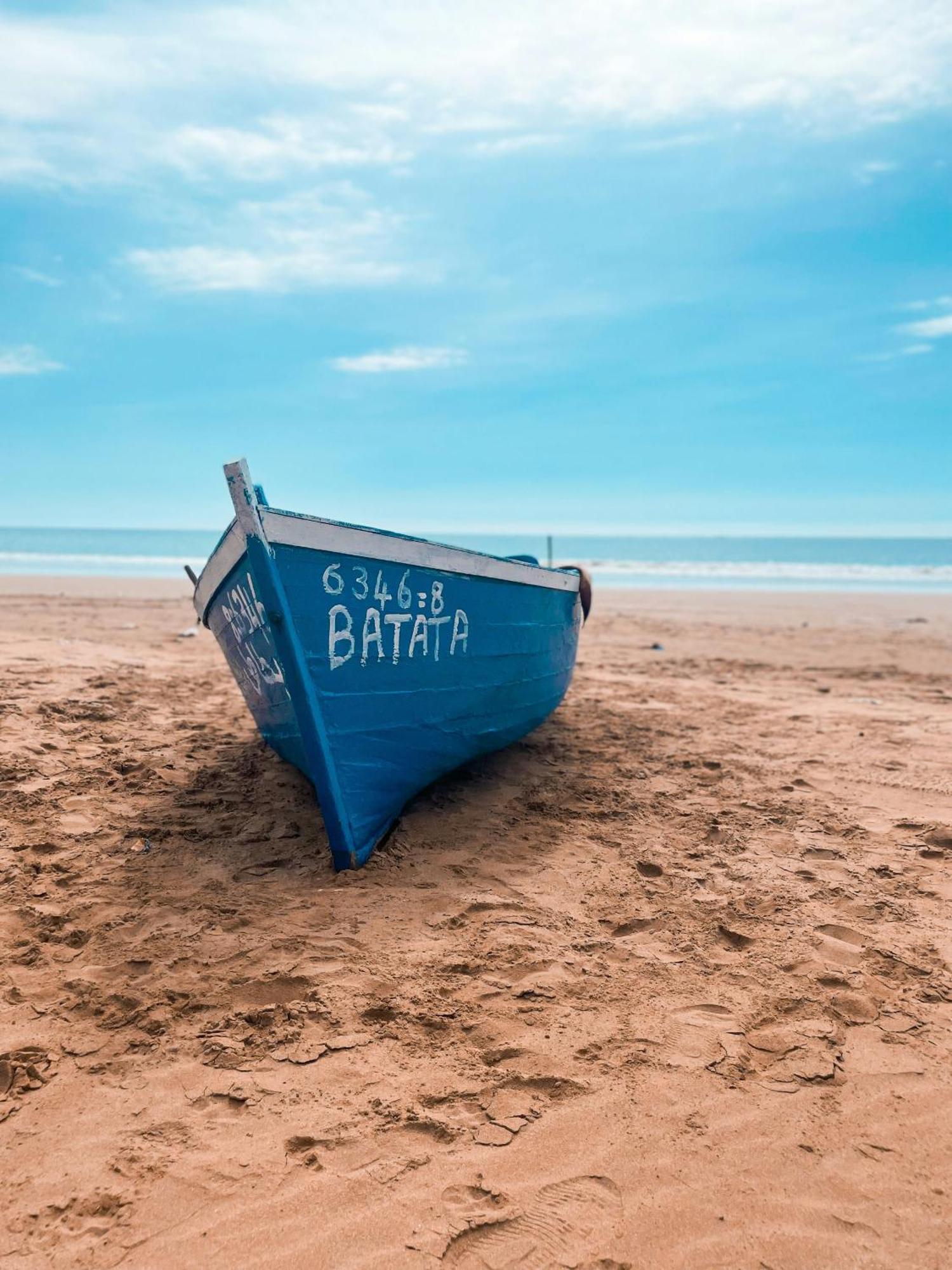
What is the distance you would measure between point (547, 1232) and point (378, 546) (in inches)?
103

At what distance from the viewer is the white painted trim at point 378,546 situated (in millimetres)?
3434

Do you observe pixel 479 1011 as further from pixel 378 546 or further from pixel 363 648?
pixel 378 546

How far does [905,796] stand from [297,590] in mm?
3514

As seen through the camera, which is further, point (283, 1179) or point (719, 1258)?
point (283, 1179)

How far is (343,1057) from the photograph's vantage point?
2510 millimetres

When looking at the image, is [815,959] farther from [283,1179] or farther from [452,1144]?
[283,1179]

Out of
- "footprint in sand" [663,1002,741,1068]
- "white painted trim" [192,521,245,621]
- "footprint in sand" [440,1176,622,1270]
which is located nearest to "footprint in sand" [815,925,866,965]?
"footprint in sand" [663,1002,741,1068]

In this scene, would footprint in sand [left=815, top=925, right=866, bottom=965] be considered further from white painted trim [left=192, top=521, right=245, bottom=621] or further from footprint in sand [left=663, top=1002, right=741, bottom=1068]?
white painted trim [left=192, top=521, right=245, bottom=621]

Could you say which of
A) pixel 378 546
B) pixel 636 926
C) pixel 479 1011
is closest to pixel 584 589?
pixel 378 546

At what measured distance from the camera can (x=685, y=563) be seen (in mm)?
37219

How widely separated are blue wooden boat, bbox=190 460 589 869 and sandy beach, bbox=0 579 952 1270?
0.34m

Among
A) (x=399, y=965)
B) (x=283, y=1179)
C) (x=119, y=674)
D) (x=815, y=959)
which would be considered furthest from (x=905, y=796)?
(x=119, y=674)

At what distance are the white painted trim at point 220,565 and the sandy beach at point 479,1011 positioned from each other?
3.10 feet

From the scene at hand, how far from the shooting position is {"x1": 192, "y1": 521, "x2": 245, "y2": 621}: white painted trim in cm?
374
